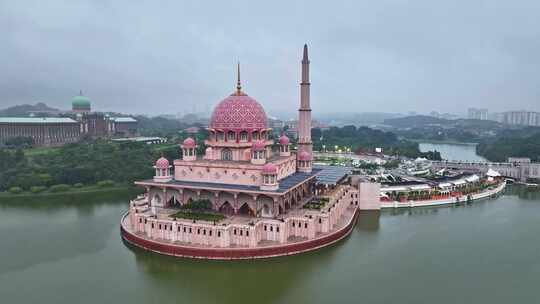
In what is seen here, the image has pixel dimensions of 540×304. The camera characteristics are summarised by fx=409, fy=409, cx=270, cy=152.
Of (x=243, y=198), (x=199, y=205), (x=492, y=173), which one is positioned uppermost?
(x=243, y=198)

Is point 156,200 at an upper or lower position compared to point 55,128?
lower

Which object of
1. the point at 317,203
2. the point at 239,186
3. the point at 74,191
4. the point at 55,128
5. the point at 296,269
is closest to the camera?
the point at 296,269

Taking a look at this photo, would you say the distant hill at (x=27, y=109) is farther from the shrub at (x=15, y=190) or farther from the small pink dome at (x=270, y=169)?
the small pink dome at (x=270, y=169)

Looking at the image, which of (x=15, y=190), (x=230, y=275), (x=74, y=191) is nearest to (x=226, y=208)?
(x=230, y=275)

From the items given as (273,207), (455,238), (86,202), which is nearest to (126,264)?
(273,207)

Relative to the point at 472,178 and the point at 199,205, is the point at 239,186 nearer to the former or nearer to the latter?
the point at 199,205

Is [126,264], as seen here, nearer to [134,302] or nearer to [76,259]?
[76,259]
